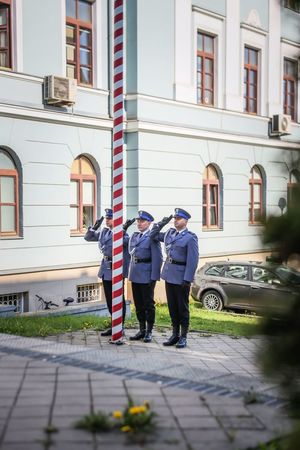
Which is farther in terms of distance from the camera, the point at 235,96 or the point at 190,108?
the point at 235,96

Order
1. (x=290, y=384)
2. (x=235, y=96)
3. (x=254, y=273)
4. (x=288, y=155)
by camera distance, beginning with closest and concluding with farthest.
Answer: (x=288, y=155) → (x=290, y=384) → (x=254, y=273) → (x=235, y=96)

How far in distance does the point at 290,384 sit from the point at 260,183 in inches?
715

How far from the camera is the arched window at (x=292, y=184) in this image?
10.9 feet

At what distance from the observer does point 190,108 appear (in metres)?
18.3

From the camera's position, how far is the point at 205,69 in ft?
63.3

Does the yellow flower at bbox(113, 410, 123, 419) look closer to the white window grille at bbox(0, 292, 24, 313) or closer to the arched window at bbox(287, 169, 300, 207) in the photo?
the arched window at bbox(287, 169, 300, 207)

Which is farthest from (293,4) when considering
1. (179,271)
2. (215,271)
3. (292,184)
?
(215,271)

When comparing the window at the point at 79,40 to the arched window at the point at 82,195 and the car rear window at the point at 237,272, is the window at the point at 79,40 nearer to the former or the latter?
the arched window at the point at 82,195

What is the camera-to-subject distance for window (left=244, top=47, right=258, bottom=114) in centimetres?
2091

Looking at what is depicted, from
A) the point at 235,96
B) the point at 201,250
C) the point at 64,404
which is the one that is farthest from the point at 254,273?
the point at 64,404

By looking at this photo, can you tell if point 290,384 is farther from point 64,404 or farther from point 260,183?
point 260,183

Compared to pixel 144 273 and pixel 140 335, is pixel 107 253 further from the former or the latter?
pixel 140 335

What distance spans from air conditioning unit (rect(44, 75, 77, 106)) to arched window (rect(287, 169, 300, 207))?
11454mm

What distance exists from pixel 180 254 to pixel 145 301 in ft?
2.72
